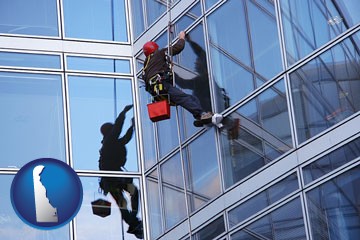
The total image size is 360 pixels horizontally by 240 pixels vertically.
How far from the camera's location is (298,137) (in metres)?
14.3

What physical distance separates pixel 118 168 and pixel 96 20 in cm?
276

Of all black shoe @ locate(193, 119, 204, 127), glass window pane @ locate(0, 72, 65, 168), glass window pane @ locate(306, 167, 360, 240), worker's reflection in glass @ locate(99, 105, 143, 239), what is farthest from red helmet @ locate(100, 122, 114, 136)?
glass window pane @ locate(306, 167, 360, 240)

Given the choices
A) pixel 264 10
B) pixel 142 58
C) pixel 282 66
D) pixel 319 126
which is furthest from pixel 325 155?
pixel 142 58

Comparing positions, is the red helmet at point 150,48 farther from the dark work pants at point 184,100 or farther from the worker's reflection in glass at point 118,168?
the worker's reflection in glass at point 118,168

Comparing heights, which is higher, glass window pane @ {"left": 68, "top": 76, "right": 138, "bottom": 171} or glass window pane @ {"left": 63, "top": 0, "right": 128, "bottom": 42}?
glass window pane @ {"left": 63, "top": 0, "right": 128, "bottom": 42}

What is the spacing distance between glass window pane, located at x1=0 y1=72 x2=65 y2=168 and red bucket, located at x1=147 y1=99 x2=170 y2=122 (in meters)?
2.21

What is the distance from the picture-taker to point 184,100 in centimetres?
1627

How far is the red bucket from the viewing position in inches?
648

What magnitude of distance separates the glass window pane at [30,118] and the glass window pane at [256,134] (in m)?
3.52

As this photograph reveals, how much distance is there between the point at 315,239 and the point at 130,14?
23.4 feet

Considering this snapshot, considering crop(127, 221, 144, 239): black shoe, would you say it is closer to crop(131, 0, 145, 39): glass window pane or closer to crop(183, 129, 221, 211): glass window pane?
crop(183, 129, 221, 211): glass window pane

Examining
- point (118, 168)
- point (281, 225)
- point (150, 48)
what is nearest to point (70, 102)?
point (118, 168)

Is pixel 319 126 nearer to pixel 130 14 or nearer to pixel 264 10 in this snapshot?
pixel 264 10

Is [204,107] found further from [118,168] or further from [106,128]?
[106,128]
